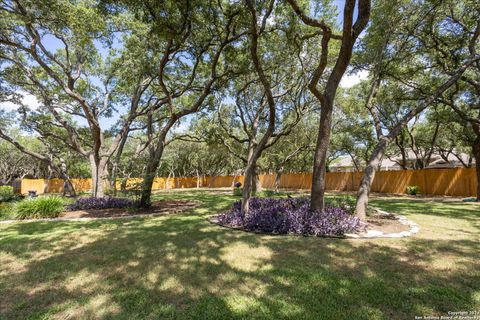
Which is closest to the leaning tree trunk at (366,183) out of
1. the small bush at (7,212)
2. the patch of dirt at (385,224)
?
the patch of dirt at (385,224)

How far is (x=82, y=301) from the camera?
106 inches

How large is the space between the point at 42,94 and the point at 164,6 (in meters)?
9.47

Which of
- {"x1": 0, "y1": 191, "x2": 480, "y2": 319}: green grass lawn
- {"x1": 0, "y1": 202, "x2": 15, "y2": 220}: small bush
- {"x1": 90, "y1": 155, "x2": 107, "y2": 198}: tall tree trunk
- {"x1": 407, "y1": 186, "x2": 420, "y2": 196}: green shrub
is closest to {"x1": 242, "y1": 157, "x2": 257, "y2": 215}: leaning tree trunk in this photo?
{"x1": 0, "y1": 191, "x2": 480, "y2": 319}: green grass lawn

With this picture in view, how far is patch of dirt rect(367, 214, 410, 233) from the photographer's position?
555cm

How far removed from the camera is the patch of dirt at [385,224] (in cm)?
555

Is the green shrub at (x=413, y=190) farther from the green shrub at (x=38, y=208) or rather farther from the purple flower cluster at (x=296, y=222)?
the green shrub at (x=38, y=208)

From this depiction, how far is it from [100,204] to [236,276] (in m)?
8.72

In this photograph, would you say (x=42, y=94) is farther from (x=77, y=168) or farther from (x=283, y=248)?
(x=77, y=168)

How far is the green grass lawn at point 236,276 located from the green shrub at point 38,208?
287cm

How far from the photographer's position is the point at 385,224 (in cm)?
607

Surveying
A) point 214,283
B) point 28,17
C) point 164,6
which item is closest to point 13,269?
point 214,283

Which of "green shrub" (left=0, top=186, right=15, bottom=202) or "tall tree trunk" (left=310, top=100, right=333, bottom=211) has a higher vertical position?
"tall tree trunk" (left=310, top=100, right=333, bottom=211)

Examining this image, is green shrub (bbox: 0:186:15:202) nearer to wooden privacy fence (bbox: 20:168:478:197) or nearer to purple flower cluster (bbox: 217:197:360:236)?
wooden privacy fence (bbox: 20:168:478:197)

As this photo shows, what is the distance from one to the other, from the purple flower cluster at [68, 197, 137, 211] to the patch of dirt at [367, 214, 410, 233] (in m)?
8.08
